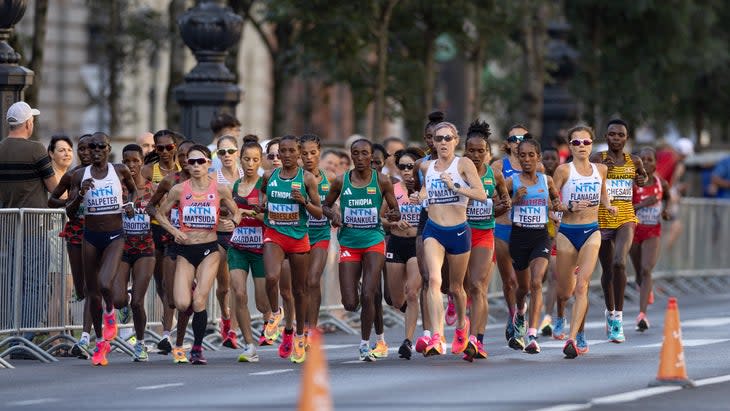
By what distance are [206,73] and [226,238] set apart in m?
3.54

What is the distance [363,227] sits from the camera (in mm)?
18938

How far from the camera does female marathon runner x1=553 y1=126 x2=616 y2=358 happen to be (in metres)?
19.7

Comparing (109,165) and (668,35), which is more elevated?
(668,35)

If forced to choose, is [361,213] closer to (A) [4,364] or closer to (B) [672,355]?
(A) [4,364]

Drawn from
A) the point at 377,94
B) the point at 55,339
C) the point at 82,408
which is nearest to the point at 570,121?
the point at 377,94

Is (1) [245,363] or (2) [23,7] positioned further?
(2) [23,7]

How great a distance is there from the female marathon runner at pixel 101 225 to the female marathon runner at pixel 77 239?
0.13 metres

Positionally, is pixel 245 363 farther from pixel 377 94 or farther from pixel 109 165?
pixel 377 94

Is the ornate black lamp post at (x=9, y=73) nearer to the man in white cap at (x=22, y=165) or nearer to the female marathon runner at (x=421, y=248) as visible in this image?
the man in white cap at (x=22, y=165)

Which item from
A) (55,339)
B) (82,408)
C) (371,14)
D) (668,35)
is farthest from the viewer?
(668,35)

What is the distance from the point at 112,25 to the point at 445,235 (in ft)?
69.0

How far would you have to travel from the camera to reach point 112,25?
39000 millimetres

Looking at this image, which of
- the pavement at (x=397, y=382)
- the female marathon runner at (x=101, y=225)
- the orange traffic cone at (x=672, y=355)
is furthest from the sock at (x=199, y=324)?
the orange traffic cone at (x=672, y=355)

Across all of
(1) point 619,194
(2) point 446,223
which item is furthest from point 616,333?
(2) point 446,223
